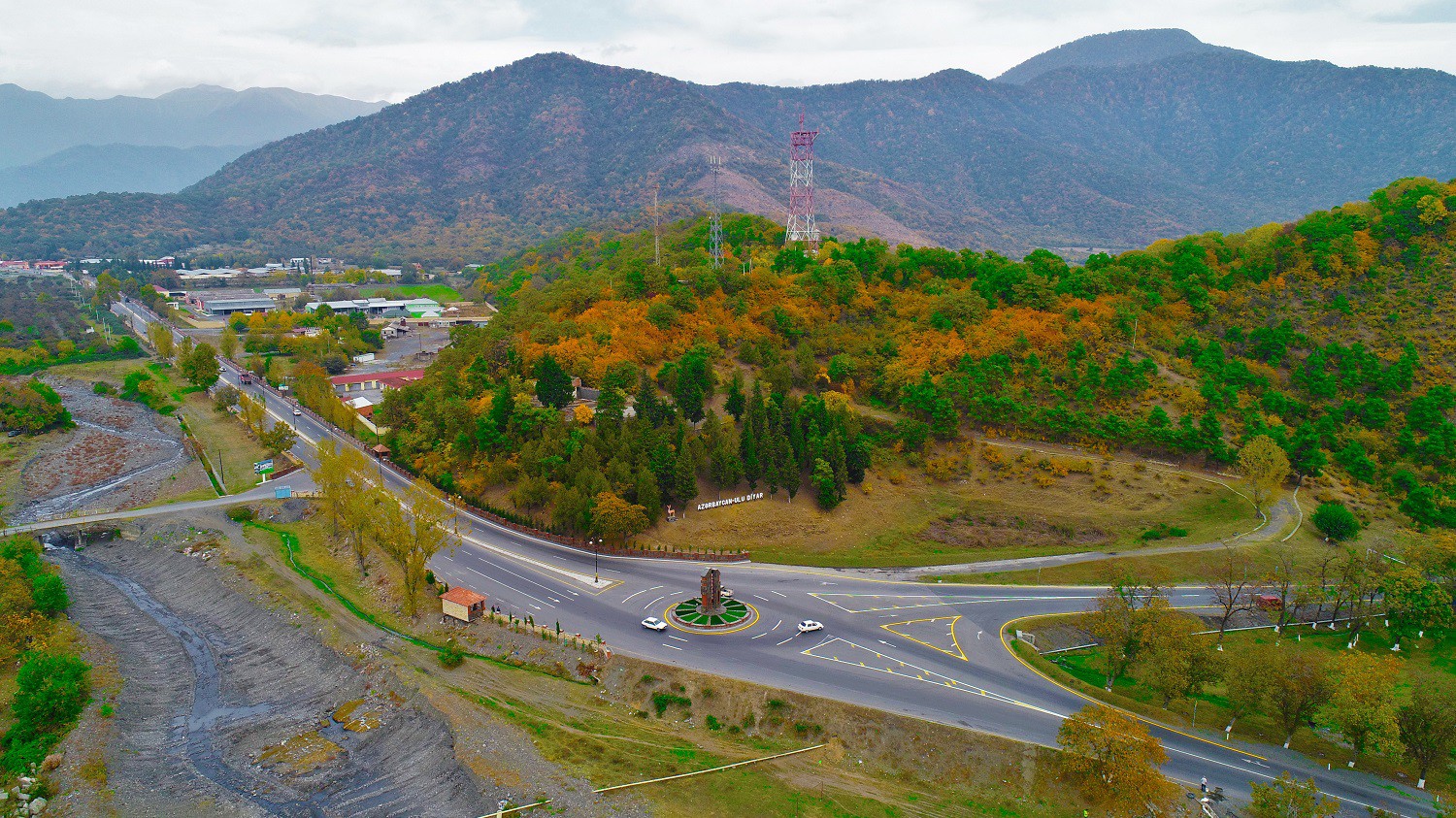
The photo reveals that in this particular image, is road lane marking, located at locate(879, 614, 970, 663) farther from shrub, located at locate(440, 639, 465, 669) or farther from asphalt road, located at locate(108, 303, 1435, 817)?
shrub, located at locate(440, 639, 465, 669)

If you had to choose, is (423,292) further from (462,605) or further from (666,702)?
(666,702)

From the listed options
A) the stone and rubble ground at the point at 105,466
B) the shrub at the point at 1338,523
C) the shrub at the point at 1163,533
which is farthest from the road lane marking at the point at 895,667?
the stone and rubble ground at the point at 105,466

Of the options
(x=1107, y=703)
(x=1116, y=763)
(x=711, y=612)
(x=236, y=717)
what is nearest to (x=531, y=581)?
(x=711, y=612)

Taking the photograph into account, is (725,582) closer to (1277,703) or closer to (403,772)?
(403,772)

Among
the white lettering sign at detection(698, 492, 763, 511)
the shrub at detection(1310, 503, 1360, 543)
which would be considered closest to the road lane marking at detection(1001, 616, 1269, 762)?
the white lettering sign at detection(698, 492, 763, 511)

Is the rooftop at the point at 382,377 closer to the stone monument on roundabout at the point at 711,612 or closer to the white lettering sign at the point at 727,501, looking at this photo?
the white lettering sign at the point at 727,501

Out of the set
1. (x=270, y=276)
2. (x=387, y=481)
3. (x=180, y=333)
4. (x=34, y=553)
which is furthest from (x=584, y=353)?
(x=270, y=276)
